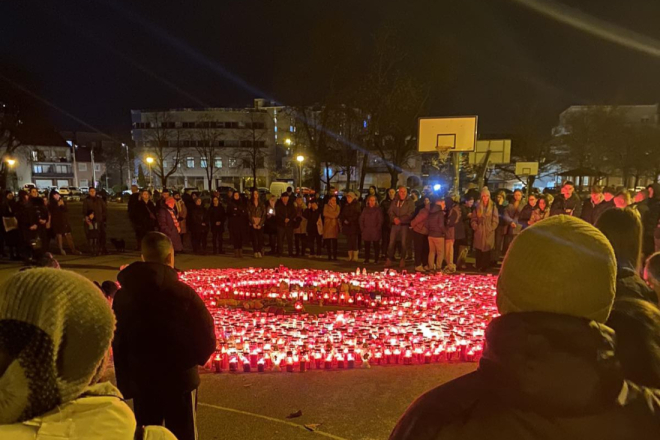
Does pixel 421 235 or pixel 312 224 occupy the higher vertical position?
pixel 312 224

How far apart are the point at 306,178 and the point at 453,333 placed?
140 ft

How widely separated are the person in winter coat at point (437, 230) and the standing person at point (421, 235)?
→ 0.11m

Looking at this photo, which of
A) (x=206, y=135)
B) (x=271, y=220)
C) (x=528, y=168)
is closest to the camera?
(x=271, y=220)

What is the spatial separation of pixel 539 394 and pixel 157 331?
2239 millimetres

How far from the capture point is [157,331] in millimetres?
2686

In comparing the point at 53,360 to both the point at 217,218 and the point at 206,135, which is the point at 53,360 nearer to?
the point at 217,218

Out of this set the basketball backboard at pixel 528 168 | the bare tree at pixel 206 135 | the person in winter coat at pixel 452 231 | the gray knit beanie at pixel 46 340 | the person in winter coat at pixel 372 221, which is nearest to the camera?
the gray knit beanie at pixel 46 340

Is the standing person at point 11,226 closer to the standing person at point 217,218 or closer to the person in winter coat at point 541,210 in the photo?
the standing person at point 217,218

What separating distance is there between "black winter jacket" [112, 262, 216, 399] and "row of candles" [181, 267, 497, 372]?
8.57 ft

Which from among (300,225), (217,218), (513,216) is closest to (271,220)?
(300,225)

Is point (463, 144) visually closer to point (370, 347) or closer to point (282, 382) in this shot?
point (370, 347)

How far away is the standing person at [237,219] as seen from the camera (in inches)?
496

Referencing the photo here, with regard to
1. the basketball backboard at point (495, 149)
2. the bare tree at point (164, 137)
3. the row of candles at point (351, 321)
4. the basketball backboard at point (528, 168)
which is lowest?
the row of candles at point (351, 321)

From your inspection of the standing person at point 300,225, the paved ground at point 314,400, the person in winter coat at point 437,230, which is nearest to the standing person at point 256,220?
the standing person at point 300,225
